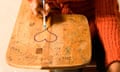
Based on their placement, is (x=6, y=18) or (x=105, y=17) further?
(x=6, y=18)

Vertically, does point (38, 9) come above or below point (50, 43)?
above

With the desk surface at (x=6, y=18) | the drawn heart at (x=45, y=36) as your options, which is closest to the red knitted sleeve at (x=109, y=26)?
the drawn heart at (x=45, y=36)

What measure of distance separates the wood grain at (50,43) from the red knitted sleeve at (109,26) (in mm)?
88

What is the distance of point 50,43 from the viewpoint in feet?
2.56

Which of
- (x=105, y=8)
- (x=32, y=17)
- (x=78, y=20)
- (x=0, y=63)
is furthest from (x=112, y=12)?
(x=0, y=63)

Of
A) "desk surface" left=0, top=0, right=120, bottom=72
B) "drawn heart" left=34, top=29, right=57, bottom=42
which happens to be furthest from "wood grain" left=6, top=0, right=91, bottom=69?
"desk surface" left=0, top=0, right=120, bottom=72

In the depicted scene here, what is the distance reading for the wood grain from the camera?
2.32 ft

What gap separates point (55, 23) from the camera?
0.86 metres

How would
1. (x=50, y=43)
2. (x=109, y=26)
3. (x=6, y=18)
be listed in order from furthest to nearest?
(x=6, y=18) → (x=109, y=26) → (x=50, y=43)

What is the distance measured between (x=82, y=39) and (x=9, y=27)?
2.35ft

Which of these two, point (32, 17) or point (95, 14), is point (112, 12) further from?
point (32, 17)

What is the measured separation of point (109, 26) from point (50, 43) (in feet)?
0.84

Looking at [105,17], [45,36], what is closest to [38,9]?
[45,36]

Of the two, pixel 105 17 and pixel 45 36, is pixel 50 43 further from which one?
pixel 105 17
